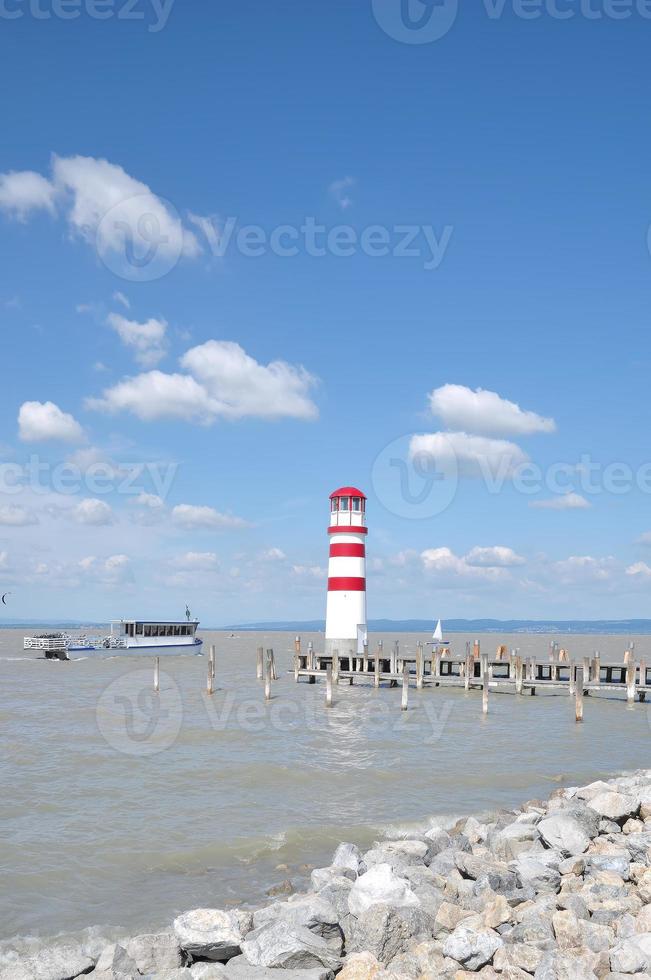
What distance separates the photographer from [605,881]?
10180 millimetres

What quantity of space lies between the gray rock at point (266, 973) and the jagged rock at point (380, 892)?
120cm

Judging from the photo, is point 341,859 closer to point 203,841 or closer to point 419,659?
point 203,841

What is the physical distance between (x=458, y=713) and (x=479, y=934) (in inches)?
1008

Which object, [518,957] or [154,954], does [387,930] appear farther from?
[154,954]

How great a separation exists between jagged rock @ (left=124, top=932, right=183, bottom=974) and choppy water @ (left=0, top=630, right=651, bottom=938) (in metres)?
1.85

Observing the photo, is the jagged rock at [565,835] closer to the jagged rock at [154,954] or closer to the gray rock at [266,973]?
the gray rock at [266,973]

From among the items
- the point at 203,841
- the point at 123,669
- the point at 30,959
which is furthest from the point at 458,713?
the point at 123,669

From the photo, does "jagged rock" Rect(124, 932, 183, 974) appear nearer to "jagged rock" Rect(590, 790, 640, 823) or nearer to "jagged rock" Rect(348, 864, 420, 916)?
"jagged rock" Rect(348, 864, 420, 916)

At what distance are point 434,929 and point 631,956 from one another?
247cm

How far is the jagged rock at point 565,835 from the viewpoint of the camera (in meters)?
11.9

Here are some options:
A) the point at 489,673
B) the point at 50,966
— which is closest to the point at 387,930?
the point at 50,966

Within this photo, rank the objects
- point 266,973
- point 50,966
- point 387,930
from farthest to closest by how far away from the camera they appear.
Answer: point 50,966
point 387,930
point 266,973

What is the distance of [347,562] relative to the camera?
4044 centimetres

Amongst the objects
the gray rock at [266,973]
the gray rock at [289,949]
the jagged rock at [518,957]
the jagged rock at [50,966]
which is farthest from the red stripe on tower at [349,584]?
the jagged rock at [518,957]
